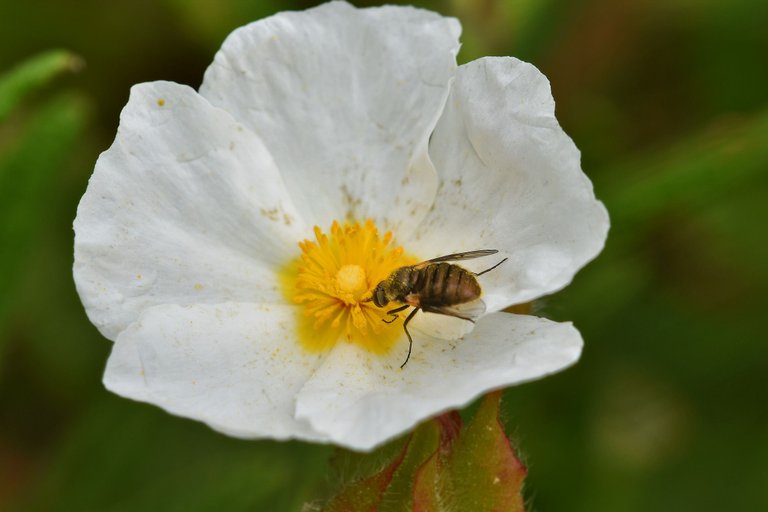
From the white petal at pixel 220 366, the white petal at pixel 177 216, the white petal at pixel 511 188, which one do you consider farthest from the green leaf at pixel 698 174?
the white petal at pixel 220 366

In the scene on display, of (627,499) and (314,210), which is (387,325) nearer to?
(314,210)

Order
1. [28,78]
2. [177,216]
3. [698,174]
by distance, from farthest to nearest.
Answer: [698,174]
[28,78]
[177,216]

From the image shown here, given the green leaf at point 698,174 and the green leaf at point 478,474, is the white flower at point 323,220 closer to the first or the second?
the green leaf at point 478,474

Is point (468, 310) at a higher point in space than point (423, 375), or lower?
higher

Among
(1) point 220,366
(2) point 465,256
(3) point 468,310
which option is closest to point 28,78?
(1) point 220,366

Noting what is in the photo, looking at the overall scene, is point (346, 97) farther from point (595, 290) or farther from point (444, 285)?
point (595, 290)

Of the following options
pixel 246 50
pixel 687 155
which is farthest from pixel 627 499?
pixel 246 50

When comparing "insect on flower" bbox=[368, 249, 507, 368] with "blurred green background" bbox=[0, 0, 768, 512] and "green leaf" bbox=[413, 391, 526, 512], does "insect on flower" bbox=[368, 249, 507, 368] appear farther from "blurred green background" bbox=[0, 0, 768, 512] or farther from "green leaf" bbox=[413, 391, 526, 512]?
"blurred green background" bbox=[0, 0, 768, 512]
